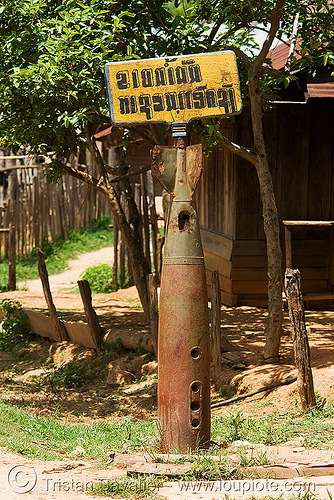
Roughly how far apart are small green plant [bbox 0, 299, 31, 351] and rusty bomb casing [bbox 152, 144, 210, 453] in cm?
553

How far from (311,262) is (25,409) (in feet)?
16.5

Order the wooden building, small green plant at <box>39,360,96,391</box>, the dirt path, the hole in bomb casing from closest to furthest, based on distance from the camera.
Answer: the hole in bomb casing < small green plant at <box>39,360,96,391</box> < the wooden building < the dirt path

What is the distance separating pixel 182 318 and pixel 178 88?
161 centimetres

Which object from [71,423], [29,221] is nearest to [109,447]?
[71,423]

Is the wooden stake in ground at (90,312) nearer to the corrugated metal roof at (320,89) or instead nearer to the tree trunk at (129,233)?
the tree trunk at (129,233)

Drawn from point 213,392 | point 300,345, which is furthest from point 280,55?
point 300,345

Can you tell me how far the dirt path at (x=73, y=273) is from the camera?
13.3 metres

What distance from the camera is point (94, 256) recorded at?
A: 16078 mm

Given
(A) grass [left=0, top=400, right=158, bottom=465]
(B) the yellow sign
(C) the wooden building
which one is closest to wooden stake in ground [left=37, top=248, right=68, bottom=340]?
(A) grass [left=0, top=400, right=158, bottom=465]

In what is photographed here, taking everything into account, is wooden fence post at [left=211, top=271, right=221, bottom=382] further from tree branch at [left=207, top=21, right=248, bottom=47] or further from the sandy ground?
tree branch at [left=207, top=21, right=248, bottom=47]

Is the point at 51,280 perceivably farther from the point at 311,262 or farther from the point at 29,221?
the point at 311,262

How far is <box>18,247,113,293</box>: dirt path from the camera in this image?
13.3 meters

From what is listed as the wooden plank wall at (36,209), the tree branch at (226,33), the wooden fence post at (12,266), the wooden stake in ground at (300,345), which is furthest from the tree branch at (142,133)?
the wooden plank wall at (36,209)

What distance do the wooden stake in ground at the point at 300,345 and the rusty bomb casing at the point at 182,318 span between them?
1382 millimetres
